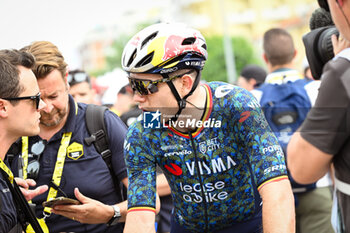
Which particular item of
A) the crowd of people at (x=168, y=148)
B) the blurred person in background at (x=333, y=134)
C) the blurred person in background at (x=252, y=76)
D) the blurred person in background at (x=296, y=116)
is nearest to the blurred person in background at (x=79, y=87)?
the blurred person in background at (x=296, y=116)

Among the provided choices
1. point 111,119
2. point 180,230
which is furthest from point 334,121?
point 111,119

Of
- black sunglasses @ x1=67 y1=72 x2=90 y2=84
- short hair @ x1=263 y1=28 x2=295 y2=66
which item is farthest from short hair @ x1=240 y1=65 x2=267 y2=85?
black sunglasses @ x1=67 y1=72 x2=90 y2=84

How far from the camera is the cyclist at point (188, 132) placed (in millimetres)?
3156

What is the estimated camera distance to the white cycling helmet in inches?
125

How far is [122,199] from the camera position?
423 centimetres

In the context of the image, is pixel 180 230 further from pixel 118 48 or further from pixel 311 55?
pixel 118 48

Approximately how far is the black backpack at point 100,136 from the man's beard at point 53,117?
0.21 m

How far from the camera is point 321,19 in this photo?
3.93 m

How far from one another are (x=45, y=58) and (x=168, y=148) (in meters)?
1.61

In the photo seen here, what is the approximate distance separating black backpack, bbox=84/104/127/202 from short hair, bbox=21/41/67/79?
45 cm

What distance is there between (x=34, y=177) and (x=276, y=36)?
12.7 ft

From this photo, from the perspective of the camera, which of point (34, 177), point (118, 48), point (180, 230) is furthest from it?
point (118, 48)

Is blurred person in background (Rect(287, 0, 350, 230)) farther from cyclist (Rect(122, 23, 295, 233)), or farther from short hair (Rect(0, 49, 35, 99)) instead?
short hair (Rect(0, 49, 35, 99))

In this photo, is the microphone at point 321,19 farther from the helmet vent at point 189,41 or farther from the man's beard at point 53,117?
the man's beard at point 53,117
